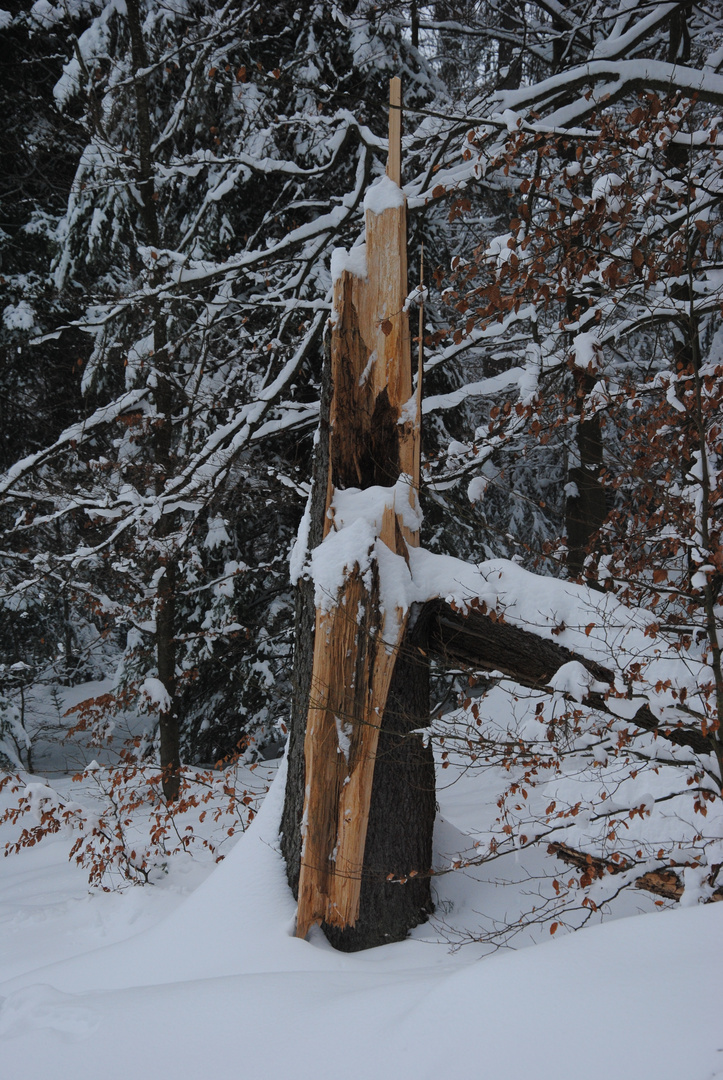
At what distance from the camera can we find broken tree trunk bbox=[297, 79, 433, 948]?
3.39 metres

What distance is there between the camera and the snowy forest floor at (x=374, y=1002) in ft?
5.09

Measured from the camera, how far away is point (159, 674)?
8273mm

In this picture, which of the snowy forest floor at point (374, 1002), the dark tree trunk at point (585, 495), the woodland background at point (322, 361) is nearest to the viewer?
the snowy forest floor at point (374, 1002)

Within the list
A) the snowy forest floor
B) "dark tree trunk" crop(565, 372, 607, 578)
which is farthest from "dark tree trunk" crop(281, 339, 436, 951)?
"dark tree trunk" crop(565, 372, 607, 578)

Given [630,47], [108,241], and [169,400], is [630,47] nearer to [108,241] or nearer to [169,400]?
[169,400]

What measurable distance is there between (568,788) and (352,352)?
11.7ft

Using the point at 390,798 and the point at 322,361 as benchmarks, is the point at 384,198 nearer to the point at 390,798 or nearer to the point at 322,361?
the point at 390,798

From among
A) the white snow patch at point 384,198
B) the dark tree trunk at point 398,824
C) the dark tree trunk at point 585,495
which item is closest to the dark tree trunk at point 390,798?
the dark tree trunk at point 398,824

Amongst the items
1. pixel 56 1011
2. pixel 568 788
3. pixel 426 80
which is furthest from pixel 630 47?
pixel 56 1011

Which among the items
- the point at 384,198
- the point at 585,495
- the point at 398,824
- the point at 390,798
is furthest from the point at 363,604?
the point at 585,495

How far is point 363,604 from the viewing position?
134 inches

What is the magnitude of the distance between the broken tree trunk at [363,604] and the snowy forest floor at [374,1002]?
34 cm

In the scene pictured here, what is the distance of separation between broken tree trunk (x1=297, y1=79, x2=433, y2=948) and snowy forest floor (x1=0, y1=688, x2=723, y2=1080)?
0.34 m

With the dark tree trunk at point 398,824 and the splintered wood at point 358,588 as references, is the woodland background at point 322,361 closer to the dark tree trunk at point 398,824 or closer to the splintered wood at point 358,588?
the dark tree trunk at point 398,824
